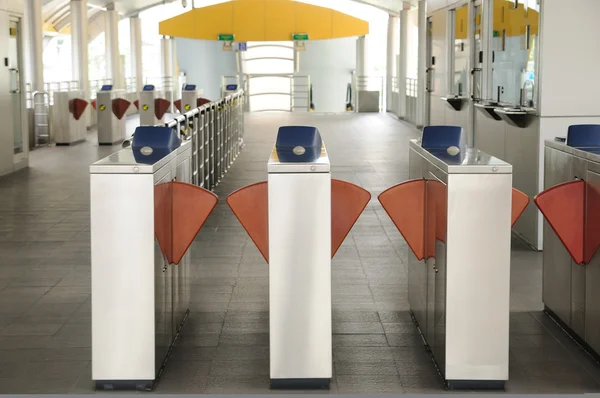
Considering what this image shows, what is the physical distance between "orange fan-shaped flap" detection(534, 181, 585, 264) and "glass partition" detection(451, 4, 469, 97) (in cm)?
509

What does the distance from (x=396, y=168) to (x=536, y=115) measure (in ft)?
15.8

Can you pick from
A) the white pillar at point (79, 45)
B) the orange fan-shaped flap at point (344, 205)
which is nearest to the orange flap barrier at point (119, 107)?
the white pillar at point (79, 45)

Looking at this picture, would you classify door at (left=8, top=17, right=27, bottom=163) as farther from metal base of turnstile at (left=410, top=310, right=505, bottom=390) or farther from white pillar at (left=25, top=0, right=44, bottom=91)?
metal base of turnstile at (left=410, top=310, right=505, bottom=390)

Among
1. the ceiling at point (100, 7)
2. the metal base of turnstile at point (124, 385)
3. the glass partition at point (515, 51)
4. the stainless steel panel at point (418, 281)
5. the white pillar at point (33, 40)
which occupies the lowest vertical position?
the metal base of turnstile at point (124, 385)

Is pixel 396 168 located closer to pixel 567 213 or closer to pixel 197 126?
pixel 197 126

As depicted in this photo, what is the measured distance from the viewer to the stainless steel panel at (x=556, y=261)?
166 inches

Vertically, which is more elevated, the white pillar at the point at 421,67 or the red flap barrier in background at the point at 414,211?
the white pillar at the point at 421,67

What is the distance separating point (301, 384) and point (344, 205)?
80cm

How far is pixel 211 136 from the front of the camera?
32.1ft

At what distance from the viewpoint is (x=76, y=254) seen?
6.16 meters

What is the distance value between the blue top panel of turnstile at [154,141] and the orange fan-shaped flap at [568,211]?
1.70 meters

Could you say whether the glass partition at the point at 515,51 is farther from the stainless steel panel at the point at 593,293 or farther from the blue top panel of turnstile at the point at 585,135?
the stainless steel panel at the point at 593,293

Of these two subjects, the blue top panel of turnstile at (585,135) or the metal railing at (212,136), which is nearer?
the blue top panel of turnstile at (585,135)

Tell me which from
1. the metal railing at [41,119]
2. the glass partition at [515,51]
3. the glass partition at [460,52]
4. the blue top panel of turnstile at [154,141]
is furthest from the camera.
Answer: the metal railing at [41,119]
